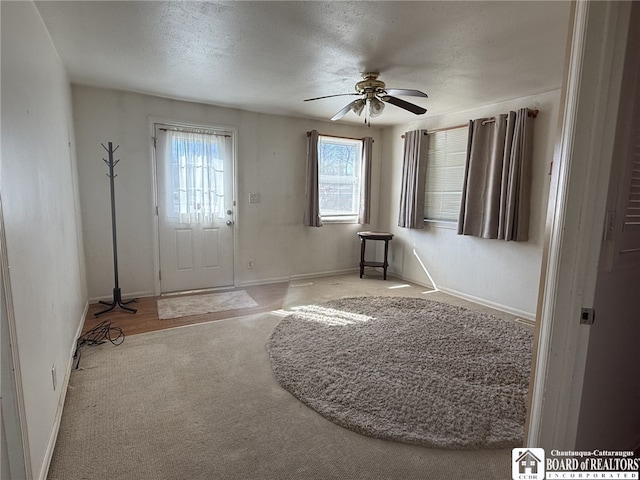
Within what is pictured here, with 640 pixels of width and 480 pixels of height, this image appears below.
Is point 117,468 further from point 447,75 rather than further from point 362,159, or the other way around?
point 362,159

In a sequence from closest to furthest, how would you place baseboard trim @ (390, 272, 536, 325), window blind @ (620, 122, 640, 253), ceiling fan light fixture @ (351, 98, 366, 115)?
window blind @ (620, 122, 640, 253) < ceiling fan light fixture @ (351, 98, 366, 115) < baseboard trim @ (390, 272, 536, 325)

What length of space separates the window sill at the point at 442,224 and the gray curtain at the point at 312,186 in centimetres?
157

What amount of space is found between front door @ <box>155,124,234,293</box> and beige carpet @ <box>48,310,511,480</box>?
186 cm

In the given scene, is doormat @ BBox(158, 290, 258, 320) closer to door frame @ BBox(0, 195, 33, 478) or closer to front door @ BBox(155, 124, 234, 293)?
front door @ BBox(155, 124, 234, 293)

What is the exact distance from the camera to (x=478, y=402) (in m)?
2.08

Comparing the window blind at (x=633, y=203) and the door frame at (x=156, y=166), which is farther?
the door frame at (x=156, y=166)

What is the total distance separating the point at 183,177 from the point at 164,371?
2495 millimetres

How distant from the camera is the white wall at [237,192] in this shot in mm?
3705

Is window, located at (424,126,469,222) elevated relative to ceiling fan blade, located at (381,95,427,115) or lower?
lower

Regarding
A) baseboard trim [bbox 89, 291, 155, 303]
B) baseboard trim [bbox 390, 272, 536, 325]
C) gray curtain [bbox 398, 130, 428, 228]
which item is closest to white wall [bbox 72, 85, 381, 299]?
baseboard trim [bbox 89, 291, 155, 303]

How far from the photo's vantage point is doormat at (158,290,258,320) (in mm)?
3611

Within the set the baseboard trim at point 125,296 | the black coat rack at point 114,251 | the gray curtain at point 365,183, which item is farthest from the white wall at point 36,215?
the gray curtain at point 365,183

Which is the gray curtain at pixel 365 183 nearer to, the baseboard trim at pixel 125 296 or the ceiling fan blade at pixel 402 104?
the ceiling fan blade at pixel 402 104

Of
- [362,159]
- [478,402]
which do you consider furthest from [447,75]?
[478,402]
